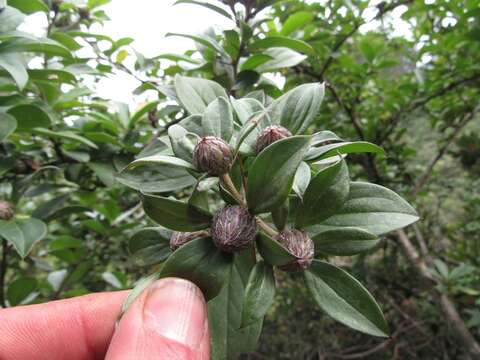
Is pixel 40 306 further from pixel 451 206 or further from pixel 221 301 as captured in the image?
pixel 451 206

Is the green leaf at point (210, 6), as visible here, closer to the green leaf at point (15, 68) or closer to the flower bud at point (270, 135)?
the green leaf at point (15, 68)

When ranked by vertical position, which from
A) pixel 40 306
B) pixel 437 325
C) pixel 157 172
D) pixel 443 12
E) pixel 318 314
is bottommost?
pixel 318 314

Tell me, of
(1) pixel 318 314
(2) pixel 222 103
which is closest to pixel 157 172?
(2) pixel 222 103

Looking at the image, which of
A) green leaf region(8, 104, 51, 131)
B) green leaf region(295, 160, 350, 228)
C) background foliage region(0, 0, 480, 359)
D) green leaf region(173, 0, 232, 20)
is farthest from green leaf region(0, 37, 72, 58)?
green leaf region(295, 160, 350, 228)

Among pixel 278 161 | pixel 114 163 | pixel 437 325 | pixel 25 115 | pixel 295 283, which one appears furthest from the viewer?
pixel 295 283

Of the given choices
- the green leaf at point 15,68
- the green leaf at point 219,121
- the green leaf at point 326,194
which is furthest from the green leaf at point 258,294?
the green leaf at point 15,68

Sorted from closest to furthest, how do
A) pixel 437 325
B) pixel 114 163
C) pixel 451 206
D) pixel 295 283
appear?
1. pixel 114 163
2. pixel 437 325
3. pixel 295 283
4. pixel 451 206

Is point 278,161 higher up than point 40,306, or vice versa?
point 278,161

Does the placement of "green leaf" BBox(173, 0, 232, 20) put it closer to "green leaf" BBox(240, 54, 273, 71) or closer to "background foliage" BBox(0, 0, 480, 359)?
"background foliage" BBox(0, 0, 480, 359)
